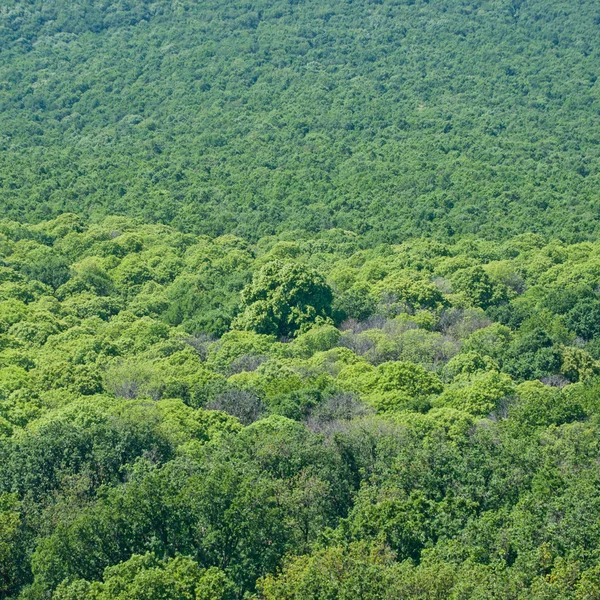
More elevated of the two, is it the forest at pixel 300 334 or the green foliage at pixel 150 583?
the green foliage at pixel 150 583

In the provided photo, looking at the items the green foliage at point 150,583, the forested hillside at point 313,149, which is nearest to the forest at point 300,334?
the green foliage at point 150,583

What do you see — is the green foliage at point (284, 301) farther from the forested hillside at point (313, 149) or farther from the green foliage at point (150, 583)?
the green foliage at point (150, 583)

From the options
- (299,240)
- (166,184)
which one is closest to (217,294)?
(299,240)

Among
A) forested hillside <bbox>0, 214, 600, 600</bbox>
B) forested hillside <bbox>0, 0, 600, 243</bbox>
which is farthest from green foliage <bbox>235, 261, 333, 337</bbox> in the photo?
forested hillside <bbox>0, 0, 600, 243</bbox>

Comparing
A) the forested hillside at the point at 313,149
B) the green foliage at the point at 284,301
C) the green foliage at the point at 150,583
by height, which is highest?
the green foliage at the point at 150,583

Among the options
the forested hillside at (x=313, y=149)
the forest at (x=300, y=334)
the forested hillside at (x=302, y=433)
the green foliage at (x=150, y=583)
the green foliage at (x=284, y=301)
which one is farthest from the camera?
the forested hillside at (x=313, y=149)

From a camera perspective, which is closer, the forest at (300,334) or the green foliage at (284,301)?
the forest at (300,334)

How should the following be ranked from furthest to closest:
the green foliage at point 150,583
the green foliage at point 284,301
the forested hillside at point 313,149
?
the forested hillside at point 313,149, the green foliage at point 284,301, the green foliage at point 150,583

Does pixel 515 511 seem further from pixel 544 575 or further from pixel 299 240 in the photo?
pixel 299 240

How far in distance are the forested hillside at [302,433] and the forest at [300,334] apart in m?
0.18

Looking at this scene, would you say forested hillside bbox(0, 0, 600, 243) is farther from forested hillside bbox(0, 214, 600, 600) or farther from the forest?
forested hillside bbox(0, 214, 600, 600)

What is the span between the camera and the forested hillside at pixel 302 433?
48719 millimetres

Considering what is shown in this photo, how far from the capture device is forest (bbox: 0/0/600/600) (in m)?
50.7

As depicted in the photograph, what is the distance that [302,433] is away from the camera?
61844 mm
